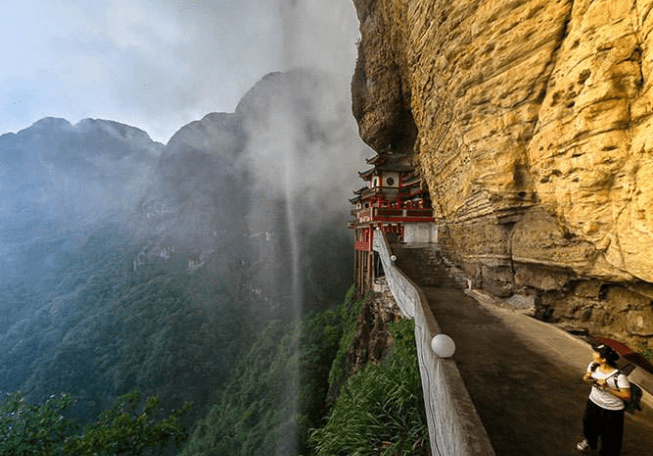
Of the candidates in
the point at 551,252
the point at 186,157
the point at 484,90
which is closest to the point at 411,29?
the point at 484,90

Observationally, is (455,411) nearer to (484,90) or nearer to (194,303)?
(484,90)

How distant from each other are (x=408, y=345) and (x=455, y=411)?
13.8 feet

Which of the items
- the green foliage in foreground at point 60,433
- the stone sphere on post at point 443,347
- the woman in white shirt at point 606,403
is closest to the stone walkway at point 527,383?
the woman in white shirt at point 606,403

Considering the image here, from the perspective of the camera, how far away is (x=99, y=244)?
66.9 metres

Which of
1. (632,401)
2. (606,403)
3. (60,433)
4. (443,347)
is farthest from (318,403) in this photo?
(632,401)

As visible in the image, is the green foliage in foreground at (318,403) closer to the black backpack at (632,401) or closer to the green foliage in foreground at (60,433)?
the black backpack at (632,401)

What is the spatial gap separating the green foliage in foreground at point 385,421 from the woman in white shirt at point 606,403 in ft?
7.94

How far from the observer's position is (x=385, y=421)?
4965mm

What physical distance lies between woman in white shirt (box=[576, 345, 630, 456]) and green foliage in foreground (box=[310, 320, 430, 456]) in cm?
242

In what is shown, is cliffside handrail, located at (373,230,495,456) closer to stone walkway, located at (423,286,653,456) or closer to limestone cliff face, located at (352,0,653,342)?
stone walkway, located at (423,286,653,456)

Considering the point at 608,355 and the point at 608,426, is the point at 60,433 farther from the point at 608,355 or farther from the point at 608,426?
the point at 608,355

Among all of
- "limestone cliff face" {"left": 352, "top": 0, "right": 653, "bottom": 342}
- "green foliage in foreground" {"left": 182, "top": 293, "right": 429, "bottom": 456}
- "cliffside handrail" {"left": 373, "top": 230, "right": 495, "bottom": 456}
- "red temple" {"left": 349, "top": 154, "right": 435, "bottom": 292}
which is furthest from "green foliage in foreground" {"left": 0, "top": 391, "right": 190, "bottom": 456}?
"red temple" {"left": 349, "top": 154, "right": 435, "bottom": 292}

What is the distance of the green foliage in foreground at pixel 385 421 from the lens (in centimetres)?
429

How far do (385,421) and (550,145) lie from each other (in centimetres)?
585
